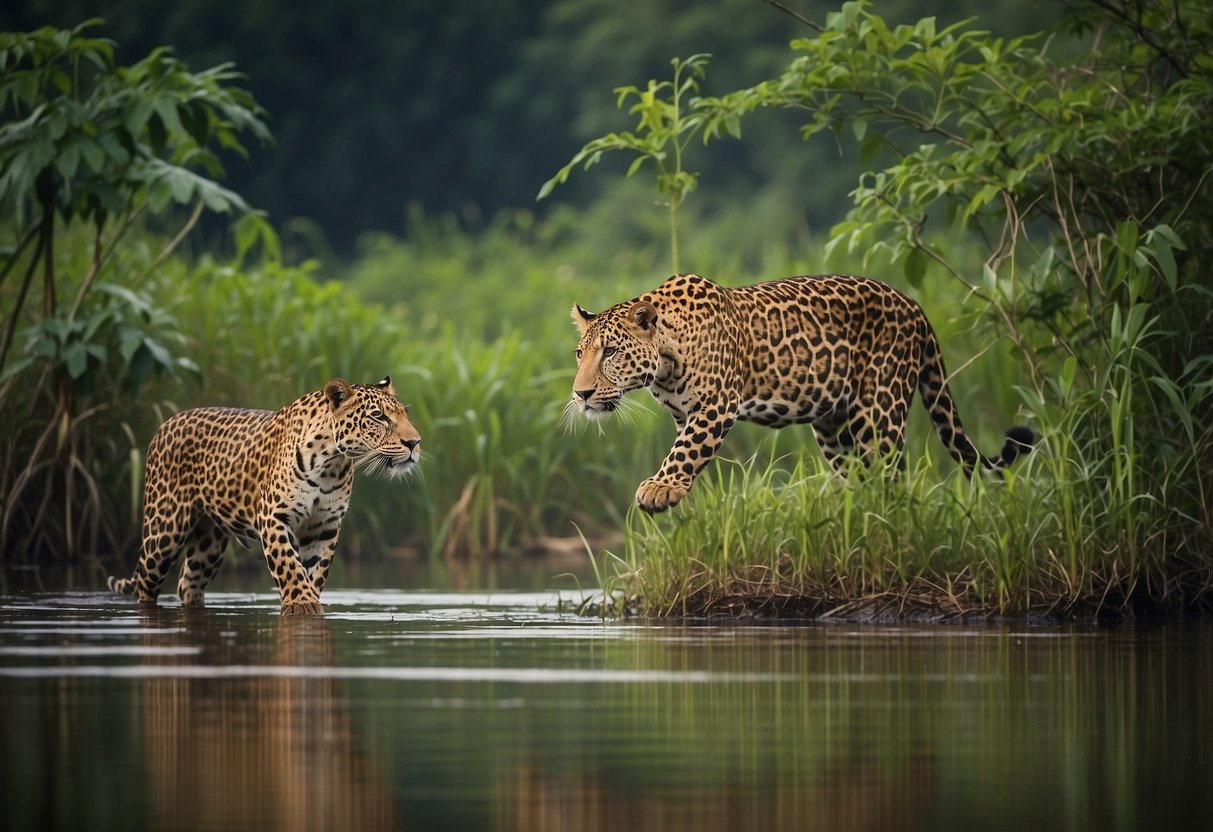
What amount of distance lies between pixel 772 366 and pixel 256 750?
6.51 metres

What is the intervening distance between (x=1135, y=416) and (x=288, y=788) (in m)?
7.54

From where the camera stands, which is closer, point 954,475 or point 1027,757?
point 1027,757

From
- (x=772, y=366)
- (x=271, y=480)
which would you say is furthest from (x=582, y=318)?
(x=271, y=480)

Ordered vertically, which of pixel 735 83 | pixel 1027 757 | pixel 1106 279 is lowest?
pixel 1027 757

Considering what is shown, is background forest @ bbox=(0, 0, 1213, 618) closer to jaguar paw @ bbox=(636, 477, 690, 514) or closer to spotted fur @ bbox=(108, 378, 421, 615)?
jaguar paw @ bbox=(636, 477, 690, 514)

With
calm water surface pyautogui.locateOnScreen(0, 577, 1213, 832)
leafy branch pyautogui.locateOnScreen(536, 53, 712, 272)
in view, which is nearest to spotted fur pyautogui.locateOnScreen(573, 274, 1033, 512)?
leafy branch pyautogui.locateOnScreen(536, 53, 712, 272)

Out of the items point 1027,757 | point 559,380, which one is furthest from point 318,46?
point 1027,757

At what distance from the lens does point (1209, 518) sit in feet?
40.3

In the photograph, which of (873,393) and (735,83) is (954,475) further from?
(735,83)

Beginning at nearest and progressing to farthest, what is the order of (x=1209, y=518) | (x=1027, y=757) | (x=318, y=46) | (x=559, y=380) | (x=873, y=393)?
(x=1027, y=757) < (x=1209, y=518) < (x=873, y=393) < (x=559, y=380) < (x=318, y=46)

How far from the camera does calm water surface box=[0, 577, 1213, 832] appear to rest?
6125 millimetres

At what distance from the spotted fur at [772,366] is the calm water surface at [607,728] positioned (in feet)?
4.87

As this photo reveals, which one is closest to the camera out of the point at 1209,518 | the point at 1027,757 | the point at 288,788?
the point at 288,788

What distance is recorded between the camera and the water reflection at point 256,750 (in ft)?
19.9
